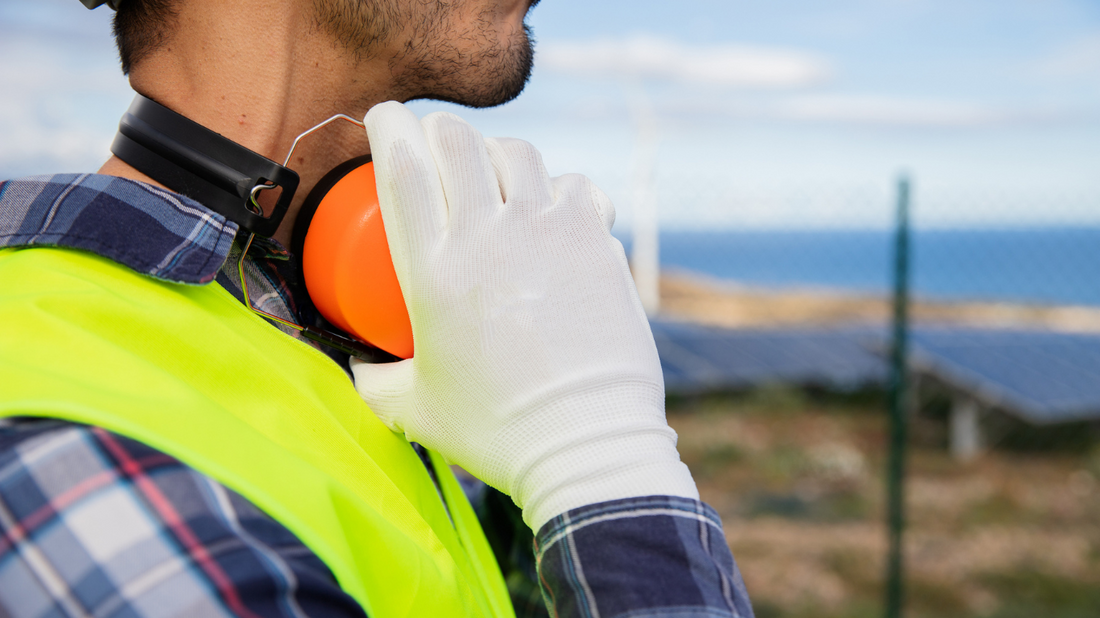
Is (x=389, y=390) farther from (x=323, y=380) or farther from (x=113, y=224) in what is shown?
(x=113, y=224)

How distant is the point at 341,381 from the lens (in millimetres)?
853

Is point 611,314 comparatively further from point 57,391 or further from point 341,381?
point 57,391

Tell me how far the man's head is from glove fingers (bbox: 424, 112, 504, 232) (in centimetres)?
18

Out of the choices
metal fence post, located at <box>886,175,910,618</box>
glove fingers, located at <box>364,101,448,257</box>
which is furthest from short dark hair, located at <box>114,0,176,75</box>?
metal fence post, located at <box>886,175,910,618</box>

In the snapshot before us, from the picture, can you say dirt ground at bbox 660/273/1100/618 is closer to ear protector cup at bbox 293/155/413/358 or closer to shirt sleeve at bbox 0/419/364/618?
ear protector cup at bbox 293/155/413/358

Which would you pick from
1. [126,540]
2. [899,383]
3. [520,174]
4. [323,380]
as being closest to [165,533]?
[126,540]

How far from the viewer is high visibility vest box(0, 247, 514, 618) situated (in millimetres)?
557

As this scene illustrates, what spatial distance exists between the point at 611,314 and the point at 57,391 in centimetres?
53

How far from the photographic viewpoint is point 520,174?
88 centimetres

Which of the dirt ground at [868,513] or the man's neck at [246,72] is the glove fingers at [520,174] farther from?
the dirt ground at [868,513]

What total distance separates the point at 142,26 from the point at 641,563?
0.88 metres

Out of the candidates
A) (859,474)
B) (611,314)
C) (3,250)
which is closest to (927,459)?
(859,474)

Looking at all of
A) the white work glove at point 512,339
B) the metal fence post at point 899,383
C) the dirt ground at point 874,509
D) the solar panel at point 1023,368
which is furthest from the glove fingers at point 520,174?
the solar panel at point 1023,368

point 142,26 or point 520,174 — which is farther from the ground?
point 142,26
